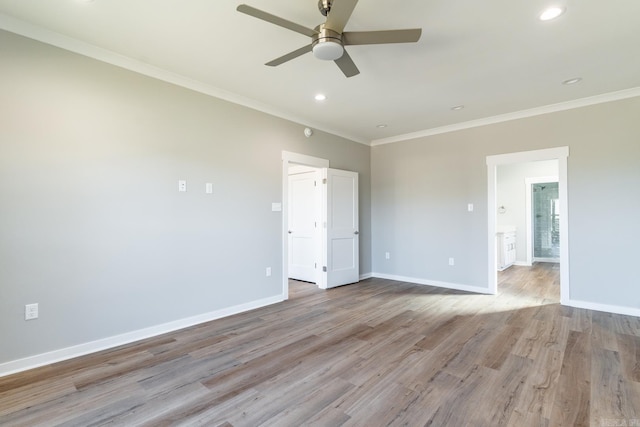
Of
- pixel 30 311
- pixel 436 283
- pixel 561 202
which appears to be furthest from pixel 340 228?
pixel 30 311

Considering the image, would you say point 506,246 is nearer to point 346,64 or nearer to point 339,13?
point 346,64

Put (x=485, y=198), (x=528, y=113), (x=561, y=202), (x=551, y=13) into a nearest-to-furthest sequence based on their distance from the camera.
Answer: (x=551, y=13), (x=561, y=202), (x=528, y=113), (x=485, y=198)

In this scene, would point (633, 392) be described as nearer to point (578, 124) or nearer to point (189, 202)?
point (578, 124)

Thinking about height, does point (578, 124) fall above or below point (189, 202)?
above

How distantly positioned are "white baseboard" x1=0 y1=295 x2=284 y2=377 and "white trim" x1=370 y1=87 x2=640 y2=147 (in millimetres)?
4011

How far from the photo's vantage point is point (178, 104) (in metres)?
3.23

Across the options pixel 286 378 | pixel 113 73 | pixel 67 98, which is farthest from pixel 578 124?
pixel 67 98

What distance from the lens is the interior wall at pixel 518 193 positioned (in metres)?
7.29

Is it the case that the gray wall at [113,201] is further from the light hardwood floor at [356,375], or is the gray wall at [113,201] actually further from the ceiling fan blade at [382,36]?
the ceiling fan blade at [382,36]

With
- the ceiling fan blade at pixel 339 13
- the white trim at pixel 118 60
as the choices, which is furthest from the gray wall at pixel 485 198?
the ceiling fan blade at pixel 339 13

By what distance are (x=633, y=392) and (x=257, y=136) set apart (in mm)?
4246

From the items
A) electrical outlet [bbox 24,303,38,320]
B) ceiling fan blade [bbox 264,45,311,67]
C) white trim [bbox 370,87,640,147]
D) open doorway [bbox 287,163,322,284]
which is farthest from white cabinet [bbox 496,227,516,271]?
electrical outlet [bbox 24,303,38,320]

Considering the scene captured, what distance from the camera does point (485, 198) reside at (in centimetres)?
461

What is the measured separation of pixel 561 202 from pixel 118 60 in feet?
18.2
